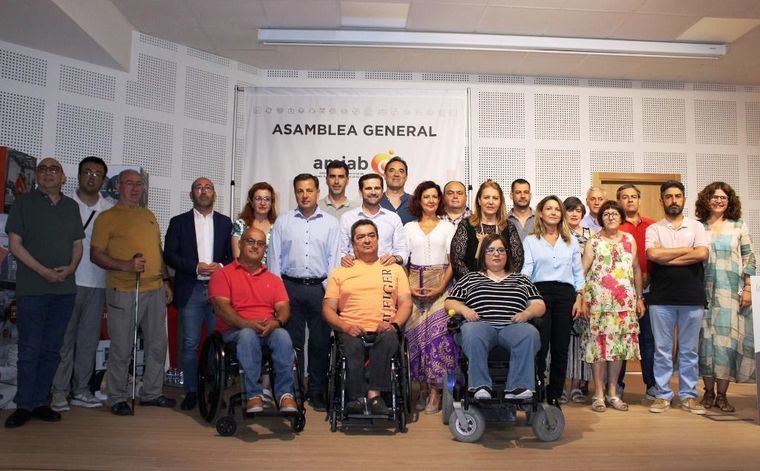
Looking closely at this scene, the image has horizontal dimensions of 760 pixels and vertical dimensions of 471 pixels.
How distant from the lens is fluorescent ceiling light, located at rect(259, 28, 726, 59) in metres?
5.74

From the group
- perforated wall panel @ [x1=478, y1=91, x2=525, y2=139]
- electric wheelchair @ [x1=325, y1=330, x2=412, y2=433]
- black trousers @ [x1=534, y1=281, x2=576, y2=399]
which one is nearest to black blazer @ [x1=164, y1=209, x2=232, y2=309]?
electric wheelchair @ [x1=325, y1=330, x2=412, y2=433]

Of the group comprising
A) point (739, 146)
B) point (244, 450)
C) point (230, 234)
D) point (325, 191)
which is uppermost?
point (739, 146)

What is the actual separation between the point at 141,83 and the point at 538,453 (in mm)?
4759

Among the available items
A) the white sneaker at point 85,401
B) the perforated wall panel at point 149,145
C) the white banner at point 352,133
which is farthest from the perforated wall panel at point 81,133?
the white sneaker at point 85,401

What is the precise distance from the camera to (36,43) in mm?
5102

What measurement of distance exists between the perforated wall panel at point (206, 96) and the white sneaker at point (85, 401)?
9.95 feet

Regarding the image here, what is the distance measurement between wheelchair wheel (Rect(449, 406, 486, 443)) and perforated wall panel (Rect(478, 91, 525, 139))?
3.96 meters

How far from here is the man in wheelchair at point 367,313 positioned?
349cm

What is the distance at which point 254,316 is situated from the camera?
368 centimetres

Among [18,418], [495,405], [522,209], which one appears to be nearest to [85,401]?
[18,418]

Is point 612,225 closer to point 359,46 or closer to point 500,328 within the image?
point 500,328

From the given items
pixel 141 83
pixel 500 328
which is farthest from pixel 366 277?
pixel 141 83

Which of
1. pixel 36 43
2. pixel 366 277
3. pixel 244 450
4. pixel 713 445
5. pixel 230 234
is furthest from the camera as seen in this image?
pixel 36 43

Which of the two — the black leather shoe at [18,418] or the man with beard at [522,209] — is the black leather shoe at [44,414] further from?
the man with beard at [522,209]
